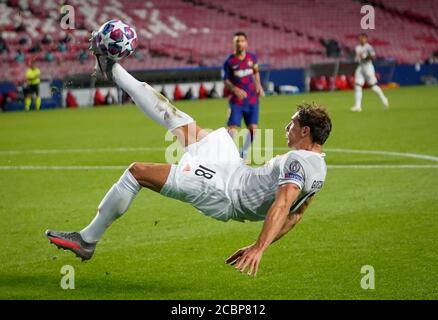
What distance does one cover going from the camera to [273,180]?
6938 mm

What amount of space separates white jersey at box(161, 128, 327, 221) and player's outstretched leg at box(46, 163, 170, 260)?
0.11m

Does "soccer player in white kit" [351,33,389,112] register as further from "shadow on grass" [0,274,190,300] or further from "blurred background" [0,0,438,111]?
"shadow on grass" [0,274,190,300]

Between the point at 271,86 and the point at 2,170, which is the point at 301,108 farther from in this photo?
the point at 271,86

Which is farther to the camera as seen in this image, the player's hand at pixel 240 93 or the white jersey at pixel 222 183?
the player's hand at pixel 240 93

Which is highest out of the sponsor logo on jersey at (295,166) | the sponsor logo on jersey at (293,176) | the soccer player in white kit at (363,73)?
the sponsor logo on jersey at (295,166)

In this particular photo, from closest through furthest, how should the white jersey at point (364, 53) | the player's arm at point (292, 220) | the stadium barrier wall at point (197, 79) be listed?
the player's arm at point (292, 220) < the white jersey at point (364, 53) < the stadium barrier wall at point (197, 79)

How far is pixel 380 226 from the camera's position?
31.8ft

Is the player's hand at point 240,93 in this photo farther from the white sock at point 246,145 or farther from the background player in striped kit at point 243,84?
the white sock at point 246,145

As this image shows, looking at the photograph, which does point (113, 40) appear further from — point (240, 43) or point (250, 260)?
point (240, 43)

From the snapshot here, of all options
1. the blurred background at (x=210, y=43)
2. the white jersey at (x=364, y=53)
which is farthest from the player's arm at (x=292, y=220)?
the blurred background at (x=210, y=43)

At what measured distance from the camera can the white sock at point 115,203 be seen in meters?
7.09

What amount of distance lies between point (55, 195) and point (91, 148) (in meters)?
6.20

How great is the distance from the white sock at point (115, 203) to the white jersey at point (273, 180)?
823 mm

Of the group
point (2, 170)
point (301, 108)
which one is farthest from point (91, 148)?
point (301, 108)
